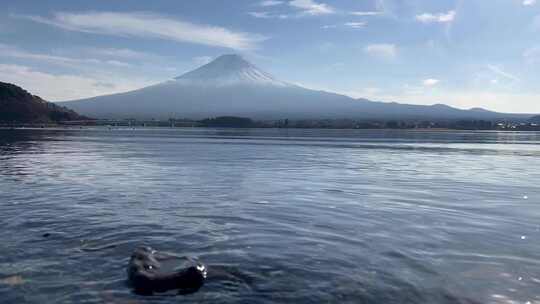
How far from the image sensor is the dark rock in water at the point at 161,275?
1113 cm

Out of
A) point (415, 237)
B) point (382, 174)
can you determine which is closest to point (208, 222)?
point (415, 237)

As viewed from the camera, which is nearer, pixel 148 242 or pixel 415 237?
pixel 148 242

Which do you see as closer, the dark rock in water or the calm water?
the dark rock in water

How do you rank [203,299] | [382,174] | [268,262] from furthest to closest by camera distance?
[382,174] < [268,262] < [203,299]

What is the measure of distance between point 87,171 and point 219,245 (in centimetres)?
2394

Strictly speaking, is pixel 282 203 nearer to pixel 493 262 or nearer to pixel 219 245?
pixel 219 245

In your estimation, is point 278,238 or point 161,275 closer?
point 161,275

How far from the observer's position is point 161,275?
11.5 meters

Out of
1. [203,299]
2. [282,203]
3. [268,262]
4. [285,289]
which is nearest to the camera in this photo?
[203,299]

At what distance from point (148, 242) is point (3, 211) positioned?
25.9 ft

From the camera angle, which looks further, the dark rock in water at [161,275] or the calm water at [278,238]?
the calm water at [278,238]

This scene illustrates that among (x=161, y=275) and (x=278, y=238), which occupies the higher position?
(x=161, y=275)

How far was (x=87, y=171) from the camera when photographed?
36.1 m

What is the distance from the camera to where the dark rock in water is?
36.5ft
